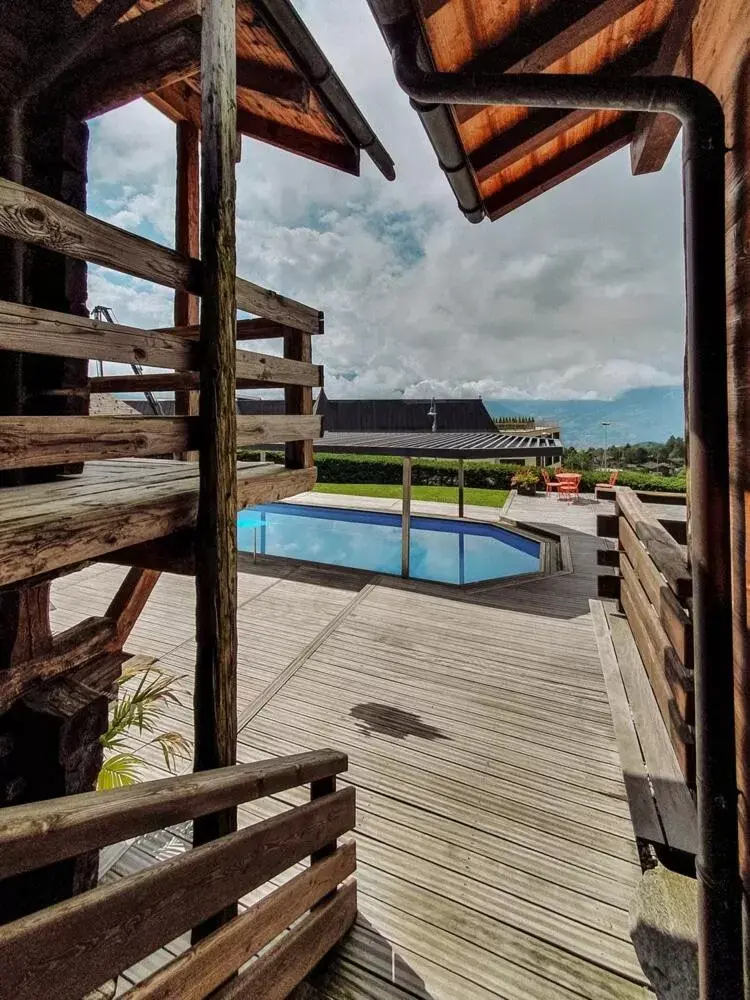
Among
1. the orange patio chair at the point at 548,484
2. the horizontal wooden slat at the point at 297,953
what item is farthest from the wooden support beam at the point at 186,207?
the orange patio chair at the point at 548,484

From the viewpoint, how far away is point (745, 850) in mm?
1531

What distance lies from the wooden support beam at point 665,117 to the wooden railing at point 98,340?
2.05m

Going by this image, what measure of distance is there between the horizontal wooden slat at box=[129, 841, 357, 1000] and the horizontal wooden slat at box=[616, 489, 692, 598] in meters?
2.20

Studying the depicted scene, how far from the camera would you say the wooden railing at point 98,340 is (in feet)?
4.57

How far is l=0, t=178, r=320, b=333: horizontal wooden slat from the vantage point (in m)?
1.36

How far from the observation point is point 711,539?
1.53 meters

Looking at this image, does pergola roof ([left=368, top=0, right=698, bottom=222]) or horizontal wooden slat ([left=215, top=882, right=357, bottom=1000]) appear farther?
pergola roof ([left=368, top=0, right=698, bottom=222])

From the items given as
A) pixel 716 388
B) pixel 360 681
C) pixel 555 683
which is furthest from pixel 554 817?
pixel 716 388

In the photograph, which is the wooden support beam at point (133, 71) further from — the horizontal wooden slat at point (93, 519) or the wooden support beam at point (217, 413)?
the horizontal wooden slat at point (93, 519)

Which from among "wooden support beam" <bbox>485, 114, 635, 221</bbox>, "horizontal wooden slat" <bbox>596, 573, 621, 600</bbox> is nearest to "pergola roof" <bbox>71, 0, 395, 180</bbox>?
"wooden support beam" <bbox>485, 114, 635, 221</bbox>

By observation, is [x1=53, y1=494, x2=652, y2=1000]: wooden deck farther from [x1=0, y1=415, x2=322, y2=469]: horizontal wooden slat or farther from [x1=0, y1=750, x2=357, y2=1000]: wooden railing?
[x1=0, y1=415, x2=322, y2=469]: horizontal wooden slat

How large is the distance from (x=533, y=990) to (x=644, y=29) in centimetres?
445

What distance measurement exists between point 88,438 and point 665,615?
297 centimetres

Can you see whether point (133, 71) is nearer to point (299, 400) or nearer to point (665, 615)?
point (299, 400)
